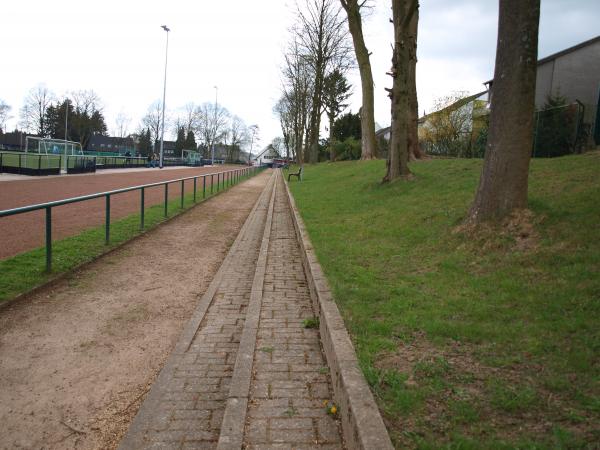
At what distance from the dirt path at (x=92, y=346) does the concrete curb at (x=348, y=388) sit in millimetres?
1442

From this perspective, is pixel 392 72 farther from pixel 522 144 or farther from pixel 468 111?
pixel 468 111

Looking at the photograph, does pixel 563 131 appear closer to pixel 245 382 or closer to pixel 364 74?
pixel 364 74

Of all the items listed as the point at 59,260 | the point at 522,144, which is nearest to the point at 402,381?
the point at 522,144

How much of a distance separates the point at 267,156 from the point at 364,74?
353 ft

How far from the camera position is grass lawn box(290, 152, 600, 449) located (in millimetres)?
2600

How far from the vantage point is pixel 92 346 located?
14.3 feet

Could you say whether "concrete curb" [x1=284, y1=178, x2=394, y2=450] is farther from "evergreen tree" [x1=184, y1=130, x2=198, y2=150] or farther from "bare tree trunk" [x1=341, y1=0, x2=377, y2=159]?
"evergreen tree" [x1=184, y1=130, x2=198, y2=150]

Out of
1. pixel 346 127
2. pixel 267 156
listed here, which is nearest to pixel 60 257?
pixel 346 127

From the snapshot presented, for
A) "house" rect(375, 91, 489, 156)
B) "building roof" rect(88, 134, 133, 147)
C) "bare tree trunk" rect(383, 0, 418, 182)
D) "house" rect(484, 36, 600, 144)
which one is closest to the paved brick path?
"bare tree trunk" rect(383, 0, 418, 182)

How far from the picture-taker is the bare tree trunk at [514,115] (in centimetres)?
618

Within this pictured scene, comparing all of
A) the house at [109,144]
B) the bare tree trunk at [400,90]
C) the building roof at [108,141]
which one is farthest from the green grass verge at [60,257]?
the building roof at [108,141]

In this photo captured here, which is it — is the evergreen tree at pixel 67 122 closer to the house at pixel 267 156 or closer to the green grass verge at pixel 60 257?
the house at pixel 267 156

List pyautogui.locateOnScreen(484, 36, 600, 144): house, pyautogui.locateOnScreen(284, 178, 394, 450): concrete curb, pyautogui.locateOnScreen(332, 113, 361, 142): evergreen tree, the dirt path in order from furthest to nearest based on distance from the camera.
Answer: pyautogui.locateOnScreen(332, 113, 361, 142): evergreen tree < pyautogui.locateOnScreen(484, 36, 600, 144): house < the dirt path < pyautogui.locateOnScreen(284, 178, 394, 450): concrete curb

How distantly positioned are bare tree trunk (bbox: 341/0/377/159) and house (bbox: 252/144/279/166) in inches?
2932
